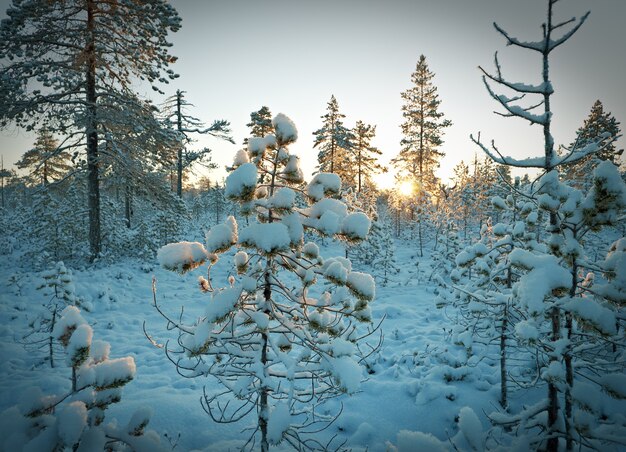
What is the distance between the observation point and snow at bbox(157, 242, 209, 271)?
2.02m

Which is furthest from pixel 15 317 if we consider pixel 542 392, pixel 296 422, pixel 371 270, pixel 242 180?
pixel 371 270

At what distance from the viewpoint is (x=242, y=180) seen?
2.00m

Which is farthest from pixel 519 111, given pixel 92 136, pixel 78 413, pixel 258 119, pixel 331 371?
pixel 258 119

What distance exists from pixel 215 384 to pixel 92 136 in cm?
1098

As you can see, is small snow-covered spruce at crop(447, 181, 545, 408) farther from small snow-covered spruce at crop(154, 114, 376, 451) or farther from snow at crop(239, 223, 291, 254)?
snow at crop(239, 223, 291, 254)

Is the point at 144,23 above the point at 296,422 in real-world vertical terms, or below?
above

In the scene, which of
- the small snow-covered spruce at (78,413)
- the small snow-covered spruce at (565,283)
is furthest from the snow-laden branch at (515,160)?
the small snow-covered spruce at (78,413)

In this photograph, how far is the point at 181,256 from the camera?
207 centimetres

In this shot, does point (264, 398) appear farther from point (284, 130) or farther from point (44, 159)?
point (44, 159)

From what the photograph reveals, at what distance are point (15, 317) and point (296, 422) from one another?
8.10 meters

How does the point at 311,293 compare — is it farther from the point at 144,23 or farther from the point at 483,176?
the point at 483,176

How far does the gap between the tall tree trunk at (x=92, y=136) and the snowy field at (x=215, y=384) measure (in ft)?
7.26

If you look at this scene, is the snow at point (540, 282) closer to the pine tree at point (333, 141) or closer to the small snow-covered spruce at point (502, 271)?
the small snow-covered spruce at point (502, 271)

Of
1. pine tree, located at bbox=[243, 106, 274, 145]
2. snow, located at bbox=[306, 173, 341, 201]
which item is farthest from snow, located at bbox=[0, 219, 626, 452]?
pine tree, located at bbox=[243, 106, 274, 145]
